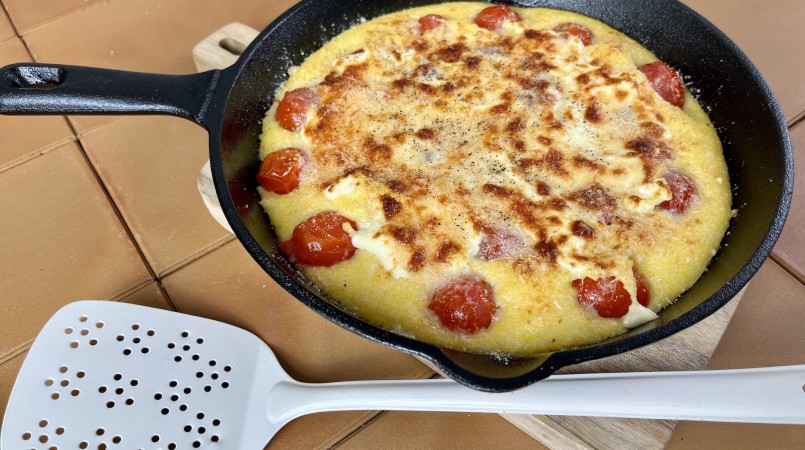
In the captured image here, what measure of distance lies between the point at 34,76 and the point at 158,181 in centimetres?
67

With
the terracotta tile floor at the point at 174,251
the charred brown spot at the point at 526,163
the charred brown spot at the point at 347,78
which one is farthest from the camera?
the charred brown spot at the point at 347,78

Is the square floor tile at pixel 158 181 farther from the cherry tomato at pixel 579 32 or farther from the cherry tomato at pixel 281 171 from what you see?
the cherry tomato at pixel 579 32

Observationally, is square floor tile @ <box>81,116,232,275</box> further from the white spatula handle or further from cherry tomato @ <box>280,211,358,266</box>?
the white spatula handle

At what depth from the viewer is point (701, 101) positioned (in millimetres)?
2148

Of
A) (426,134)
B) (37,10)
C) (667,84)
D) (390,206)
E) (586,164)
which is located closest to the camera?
(390,206)

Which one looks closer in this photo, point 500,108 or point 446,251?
point 446,251

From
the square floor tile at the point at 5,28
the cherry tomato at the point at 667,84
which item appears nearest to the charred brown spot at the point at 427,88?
the cherry tomato at the point at 667,84

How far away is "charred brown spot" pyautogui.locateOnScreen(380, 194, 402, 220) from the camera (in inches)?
70.2

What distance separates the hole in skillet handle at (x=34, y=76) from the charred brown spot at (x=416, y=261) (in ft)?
3.78

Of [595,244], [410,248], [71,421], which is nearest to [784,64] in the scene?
[595,244]

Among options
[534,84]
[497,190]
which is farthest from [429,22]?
[497,190]

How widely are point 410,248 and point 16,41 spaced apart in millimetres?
2399

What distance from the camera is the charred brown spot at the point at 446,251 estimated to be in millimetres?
1687

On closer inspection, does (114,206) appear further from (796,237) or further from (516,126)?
(796,237)
